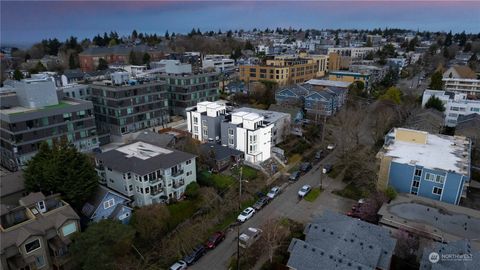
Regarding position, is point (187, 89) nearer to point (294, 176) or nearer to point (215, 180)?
point (215, 180)

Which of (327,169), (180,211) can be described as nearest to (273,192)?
(327,169)

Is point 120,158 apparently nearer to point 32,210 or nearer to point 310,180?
point 32,210

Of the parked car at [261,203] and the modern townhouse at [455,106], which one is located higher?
the modern townhouse at [455,106]

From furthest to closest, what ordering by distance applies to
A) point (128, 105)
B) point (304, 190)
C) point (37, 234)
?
point (128, 105) < point (304, 190) < point (37, 234)

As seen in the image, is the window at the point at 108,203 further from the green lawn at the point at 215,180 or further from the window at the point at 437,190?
the window at the point at 437,190

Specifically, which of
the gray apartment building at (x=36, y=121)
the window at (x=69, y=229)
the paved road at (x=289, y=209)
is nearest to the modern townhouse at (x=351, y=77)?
the paved road at (x=289, y=209)

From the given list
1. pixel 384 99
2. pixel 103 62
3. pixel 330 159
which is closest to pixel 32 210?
pixel 330 159

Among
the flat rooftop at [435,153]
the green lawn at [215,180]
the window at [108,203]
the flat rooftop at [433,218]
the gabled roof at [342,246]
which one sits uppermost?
the flat rooftop at [435,153]
